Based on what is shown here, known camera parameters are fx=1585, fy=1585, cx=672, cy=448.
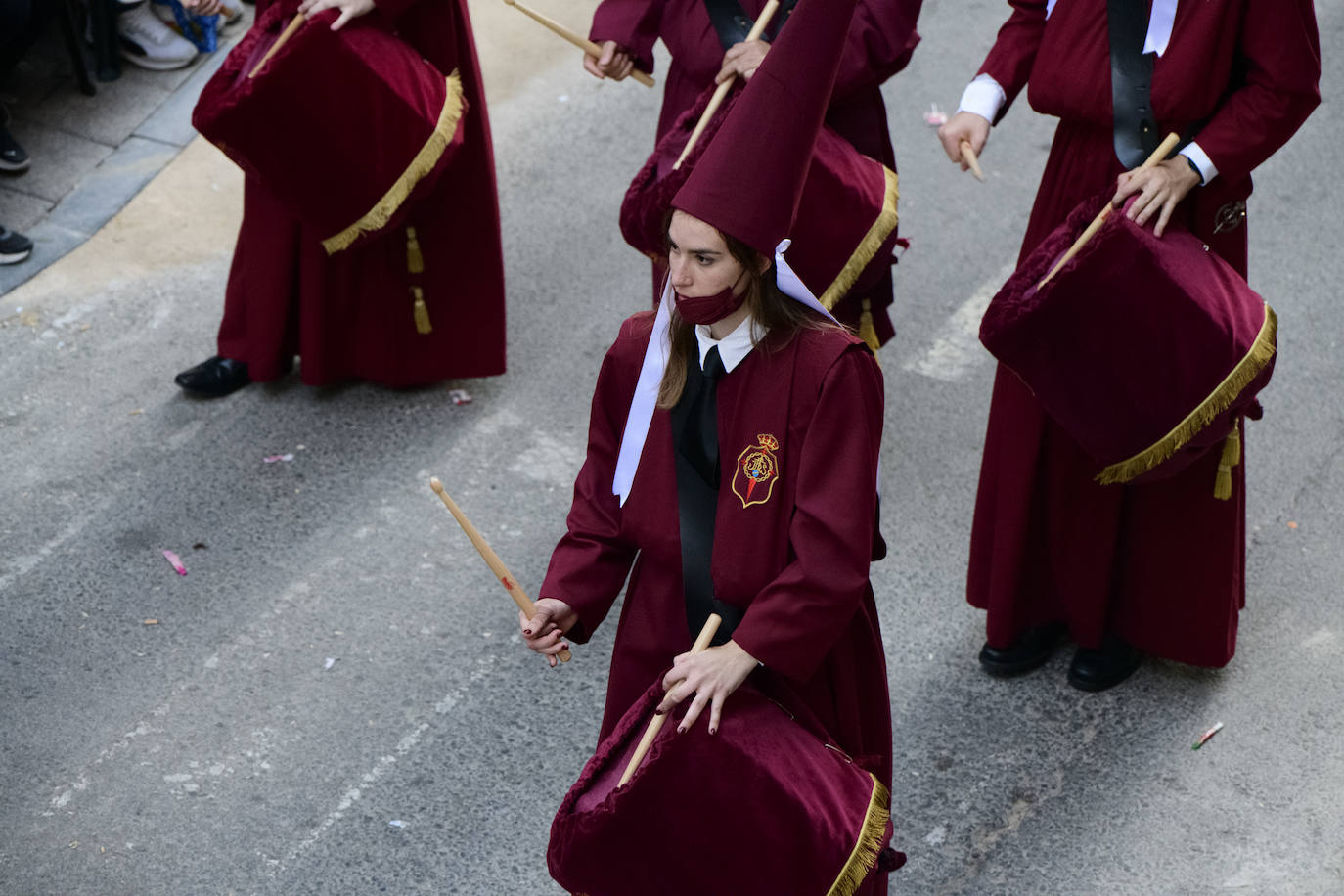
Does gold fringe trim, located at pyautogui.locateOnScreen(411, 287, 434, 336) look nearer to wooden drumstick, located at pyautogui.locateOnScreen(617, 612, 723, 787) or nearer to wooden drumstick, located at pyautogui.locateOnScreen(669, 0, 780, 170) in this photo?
wooden drumstick, located at pyautogui.locateOnScreen(669, 0, 780, 170)

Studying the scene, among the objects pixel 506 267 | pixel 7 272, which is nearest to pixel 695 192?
pixel 506 267

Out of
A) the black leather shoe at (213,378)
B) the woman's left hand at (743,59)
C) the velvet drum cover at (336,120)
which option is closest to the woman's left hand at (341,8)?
the velvet drum cover at (336,120)

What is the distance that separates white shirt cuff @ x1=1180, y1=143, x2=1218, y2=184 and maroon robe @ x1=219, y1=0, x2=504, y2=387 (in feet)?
8.39

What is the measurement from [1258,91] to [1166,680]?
1.62m

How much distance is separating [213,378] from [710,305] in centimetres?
332

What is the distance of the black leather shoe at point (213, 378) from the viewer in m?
5.51

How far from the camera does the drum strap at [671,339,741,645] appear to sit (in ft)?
8.98

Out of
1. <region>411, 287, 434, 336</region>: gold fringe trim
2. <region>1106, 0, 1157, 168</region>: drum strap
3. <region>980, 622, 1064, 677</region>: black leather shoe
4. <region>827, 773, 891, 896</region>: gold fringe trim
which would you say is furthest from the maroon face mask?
<region>411, 287, 434, 336</region>: gold fringe trim

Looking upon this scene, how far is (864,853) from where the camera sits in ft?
8.25

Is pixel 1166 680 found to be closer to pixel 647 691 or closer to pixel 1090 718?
pixel 1090 718

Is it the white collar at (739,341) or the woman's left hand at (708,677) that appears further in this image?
the white collar at (739,341)

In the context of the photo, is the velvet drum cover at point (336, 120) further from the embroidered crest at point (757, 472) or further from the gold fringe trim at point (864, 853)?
the gold fringe trim at point (864, 853)

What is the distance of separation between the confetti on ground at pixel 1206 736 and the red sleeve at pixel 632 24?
95.3 inches

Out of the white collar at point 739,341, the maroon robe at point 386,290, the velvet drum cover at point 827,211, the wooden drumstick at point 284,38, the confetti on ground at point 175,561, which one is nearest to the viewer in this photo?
the white collar at point 739,341
